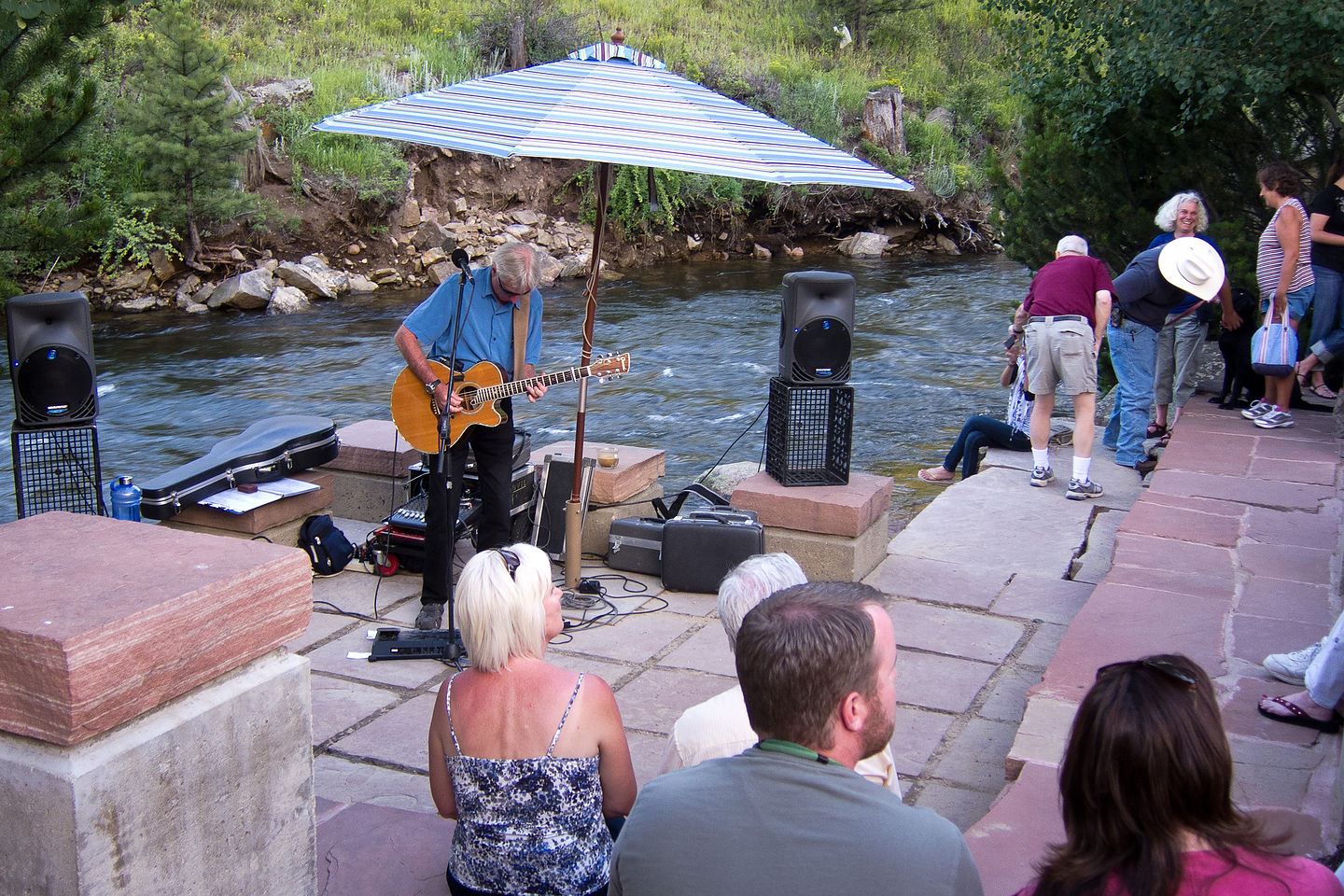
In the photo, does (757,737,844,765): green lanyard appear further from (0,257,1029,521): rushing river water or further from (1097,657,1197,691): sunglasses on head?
(0,257,1029,521): rushing river water

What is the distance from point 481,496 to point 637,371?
7.81 meters

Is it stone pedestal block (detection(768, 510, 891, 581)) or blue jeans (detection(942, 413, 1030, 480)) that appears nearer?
stone pedestal block (detection(768, 510, 891, 581))

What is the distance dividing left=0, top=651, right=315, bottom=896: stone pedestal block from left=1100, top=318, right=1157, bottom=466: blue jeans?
638 cm

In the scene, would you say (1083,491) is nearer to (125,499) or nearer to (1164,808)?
(125,499)

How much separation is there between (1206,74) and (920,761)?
637cm

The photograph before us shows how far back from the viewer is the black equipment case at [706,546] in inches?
212

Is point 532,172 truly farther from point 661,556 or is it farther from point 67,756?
point 67,756

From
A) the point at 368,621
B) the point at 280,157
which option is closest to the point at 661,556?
the point at 368,621

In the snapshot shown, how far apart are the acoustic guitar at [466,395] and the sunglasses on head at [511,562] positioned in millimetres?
2376

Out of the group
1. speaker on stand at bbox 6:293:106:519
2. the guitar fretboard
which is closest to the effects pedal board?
the guitar fretboard

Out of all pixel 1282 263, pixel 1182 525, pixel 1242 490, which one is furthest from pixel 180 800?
pixel 1282 263

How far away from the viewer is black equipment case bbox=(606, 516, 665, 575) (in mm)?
5699

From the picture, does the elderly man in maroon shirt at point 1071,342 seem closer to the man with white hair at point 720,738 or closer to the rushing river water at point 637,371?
the rushing river water at point 637,371

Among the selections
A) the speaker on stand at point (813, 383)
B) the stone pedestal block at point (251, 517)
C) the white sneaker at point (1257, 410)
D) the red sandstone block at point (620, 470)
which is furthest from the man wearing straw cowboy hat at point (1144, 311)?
the stone pedestal block at point (251, 517)
